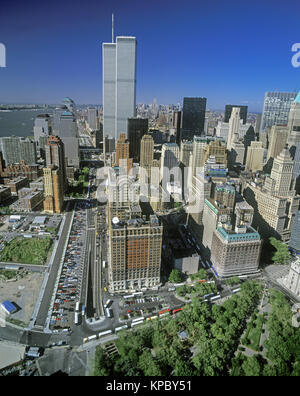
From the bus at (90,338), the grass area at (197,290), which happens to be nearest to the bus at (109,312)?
the bus at (90,338)

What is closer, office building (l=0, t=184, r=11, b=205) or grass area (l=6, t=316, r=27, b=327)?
grass area (l=6, t=316, r=27, b=327)

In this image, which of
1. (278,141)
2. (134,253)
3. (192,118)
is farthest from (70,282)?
(192,118)

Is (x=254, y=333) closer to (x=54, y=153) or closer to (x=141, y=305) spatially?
(x=141, y=305)

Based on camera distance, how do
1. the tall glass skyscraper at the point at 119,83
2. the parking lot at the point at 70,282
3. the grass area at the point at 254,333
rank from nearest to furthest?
the grass area at the point at 254,333, the parking lot at the point at 70,282, the tall glass skyscraper at the point at 119,83

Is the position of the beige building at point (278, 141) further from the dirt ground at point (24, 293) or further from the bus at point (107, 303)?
the dirt ground at point (24, 293)

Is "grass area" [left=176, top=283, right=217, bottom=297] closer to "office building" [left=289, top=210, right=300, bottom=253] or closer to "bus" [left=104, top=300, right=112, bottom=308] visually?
"bus" [left=104, top=300, right=112, bottom=308]

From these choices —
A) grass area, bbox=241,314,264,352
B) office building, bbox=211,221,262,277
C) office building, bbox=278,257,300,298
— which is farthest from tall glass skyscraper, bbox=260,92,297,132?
grass area, bbox=241,314,264,352

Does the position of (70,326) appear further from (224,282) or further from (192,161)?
(192,161)
